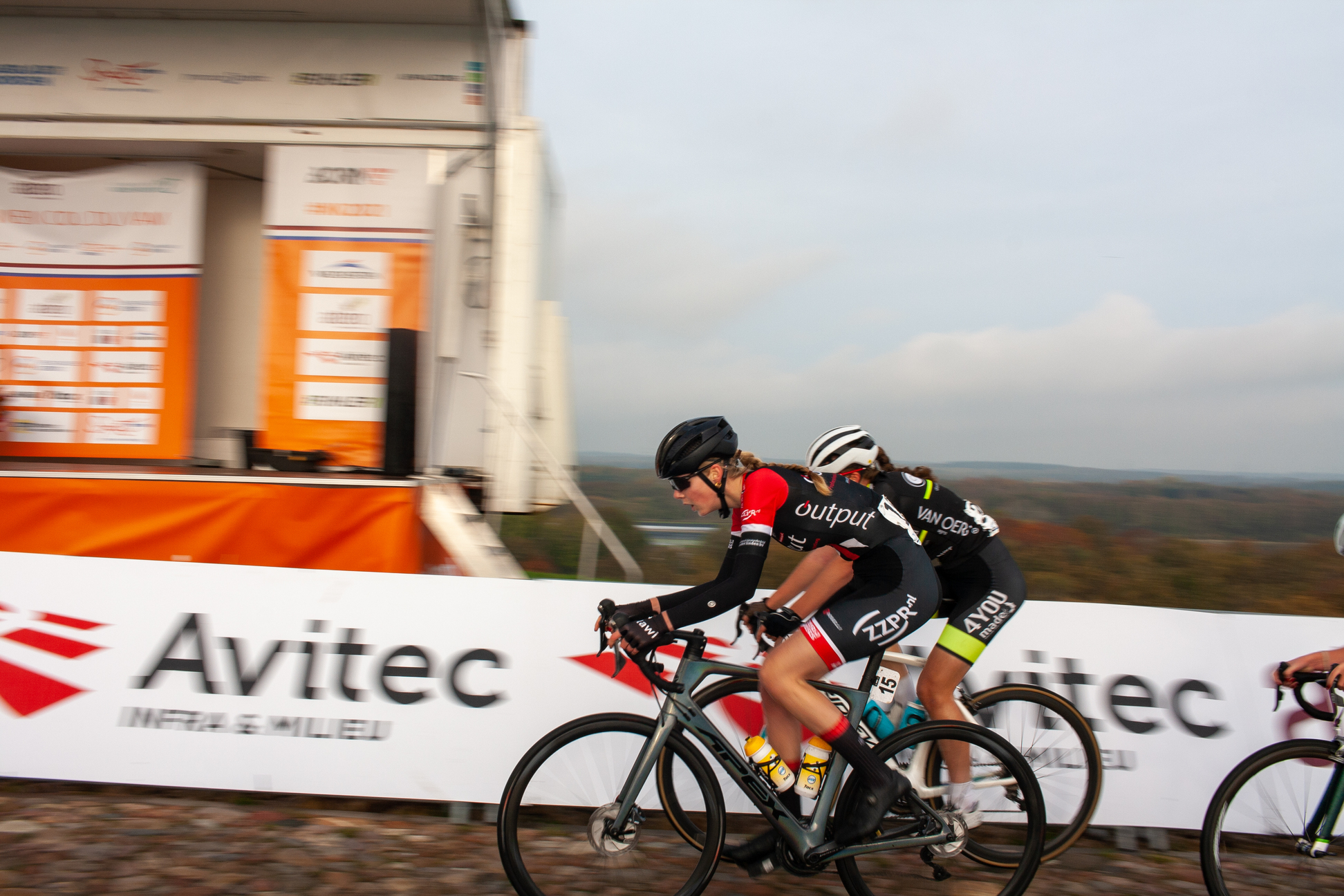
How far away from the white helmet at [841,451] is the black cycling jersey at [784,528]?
0.24 meters

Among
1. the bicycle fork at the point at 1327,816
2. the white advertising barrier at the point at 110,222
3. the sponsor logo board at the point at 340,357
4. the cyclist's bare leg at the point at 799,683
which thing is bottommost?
the bicycle fork at the point at 1327,816

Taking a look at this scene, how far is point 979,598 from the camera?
11.5ft

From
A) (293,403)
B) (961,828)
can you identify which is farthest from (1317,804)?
(293,403)

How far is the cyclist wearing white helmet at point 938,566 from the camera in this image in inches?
135

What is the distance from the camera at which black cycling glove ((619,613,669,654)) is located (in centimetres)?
276

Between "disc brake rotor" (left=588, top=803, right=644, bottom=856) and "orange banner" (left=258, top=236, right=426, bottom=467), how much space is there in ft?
15.3

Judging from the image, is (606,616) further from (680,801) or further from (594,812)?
(680,801)

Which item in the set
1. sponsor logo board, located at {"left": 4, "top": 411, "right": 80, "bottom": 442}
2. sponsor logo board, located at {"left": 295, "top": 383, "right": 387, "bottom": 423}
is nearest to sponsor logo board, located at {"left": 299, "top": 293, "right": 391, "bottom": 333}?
sponsor logo board, located at {"left": 295, "top": 383, "right": 387, "bottom": 423}

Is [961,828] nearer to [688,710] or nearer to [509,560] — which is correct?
[688,710]

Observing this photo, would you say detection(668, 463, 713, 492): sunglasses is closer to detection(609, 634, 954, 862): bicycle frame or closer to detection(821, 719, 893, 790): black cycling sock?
detection(609, 634, 954, 862): bicycle frame

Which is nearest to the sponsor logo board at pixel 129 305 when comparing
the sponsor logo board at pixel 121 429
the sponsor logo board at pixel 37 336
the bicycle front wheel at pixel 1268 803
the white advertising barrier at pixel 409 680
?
the sponsor logo board at pixel 37 336

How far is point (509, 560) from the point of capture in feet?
20.3

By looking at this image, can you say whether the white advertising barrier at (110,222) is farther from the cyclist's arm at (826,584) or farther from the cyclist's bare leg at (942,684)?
the cyclist's bare leg at (942,684)

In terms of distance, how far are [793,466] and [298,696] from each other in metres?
2.47
